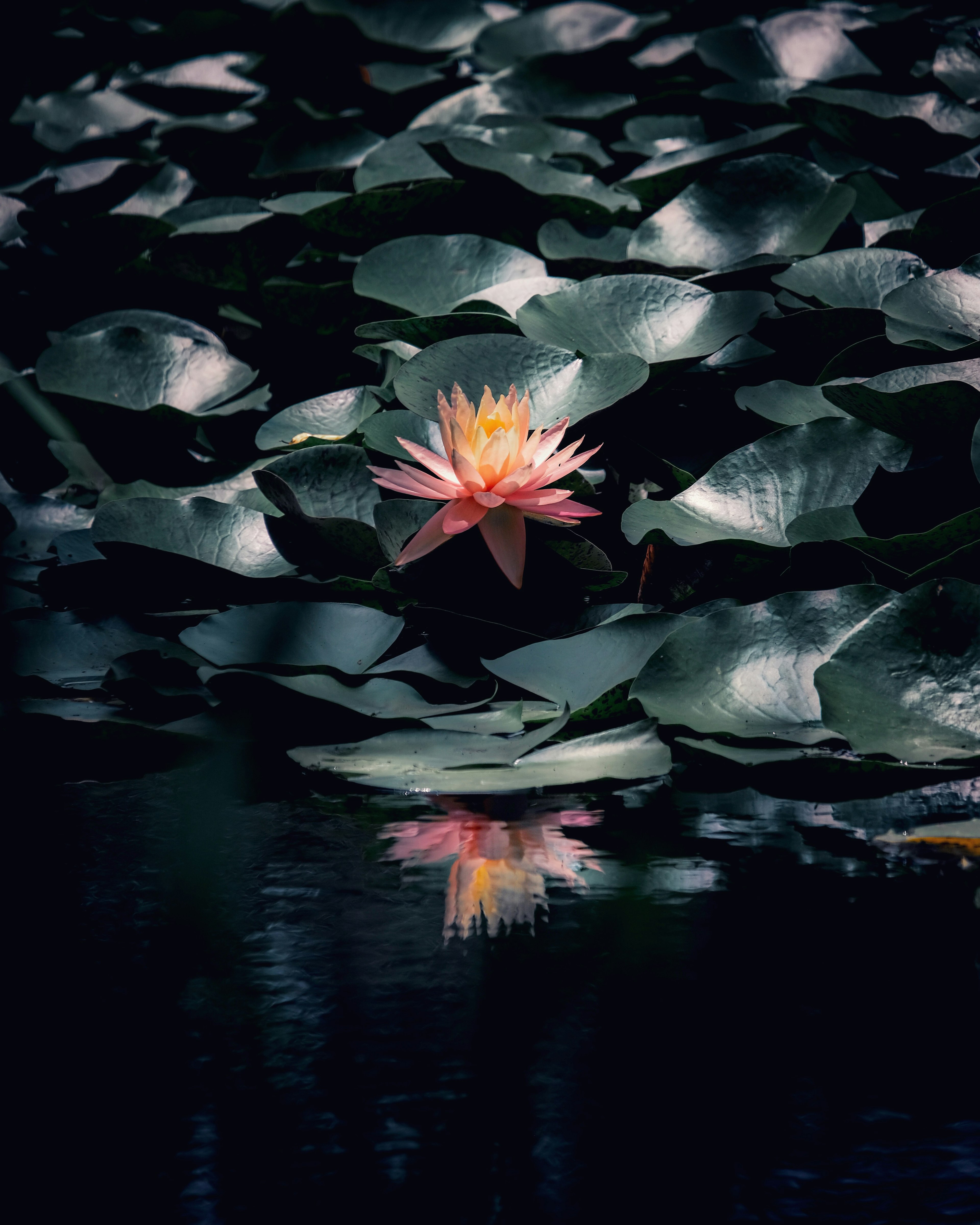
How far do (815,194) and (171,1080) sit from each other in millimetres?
1498

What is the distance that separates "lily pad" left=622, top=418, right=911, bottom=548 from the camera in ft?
3.41

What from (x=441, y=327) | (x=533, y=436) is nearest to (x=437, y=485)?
(x=533, y=436)

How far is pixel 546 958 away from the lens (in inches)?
24.9

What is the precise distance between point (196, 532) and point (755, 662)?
0.64 metres

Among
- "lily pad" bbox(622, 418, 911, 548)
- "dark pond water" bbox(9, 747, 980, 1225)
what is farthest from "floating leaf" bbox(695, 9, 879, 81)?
"dark pond water" bbox(9, 747, 980, 1225)

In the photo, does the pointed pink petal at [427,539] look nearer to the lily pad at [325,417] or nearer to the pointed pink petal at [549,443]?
the pointed pink petal at [549,443]

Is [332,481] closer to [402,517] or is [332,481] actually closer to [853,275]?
[402,517]

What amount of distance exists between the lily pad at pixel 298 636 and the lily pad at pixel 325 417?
13.8 inches

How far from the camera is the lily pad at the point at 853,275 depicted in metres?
1.31

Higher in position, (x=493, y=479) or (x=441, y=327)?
(x=441, y=327)

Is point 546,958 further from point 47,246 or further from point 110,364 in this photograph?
point 47,246

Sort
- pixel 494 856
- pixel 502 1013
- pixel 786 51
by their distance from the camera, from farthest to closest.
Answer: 1. pixel 786 51
2. pixel 494 856
3. pixel 502 1013

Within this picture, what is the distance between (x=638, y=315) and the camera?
1.27m

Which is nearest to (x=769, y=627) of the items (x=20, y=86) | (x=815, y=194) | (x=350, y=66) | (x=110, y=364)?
(x=815, y=194)
